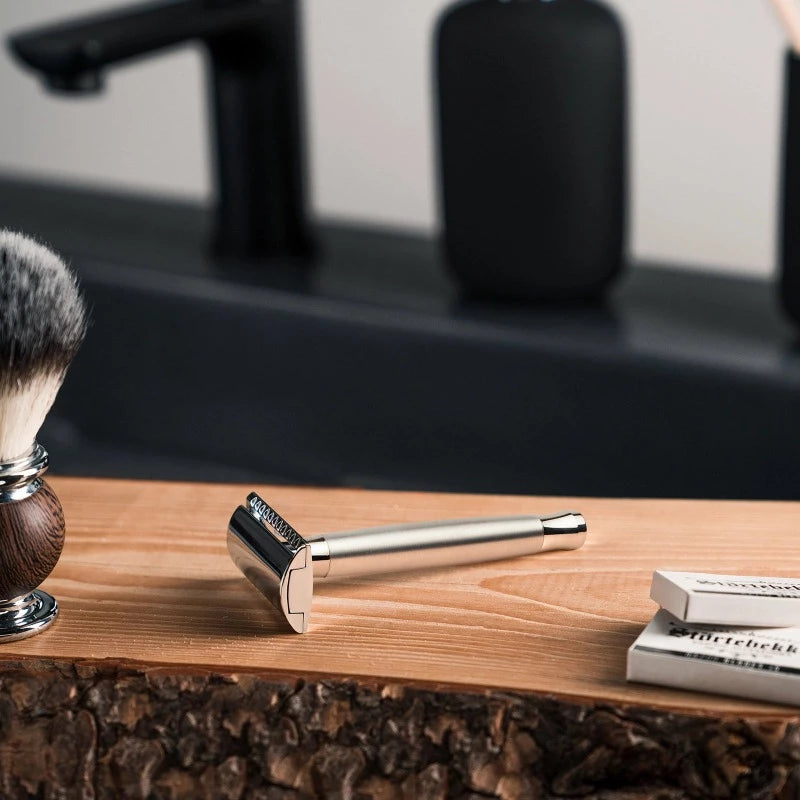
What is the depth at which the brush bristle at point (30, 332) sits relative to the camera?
16.8 inches

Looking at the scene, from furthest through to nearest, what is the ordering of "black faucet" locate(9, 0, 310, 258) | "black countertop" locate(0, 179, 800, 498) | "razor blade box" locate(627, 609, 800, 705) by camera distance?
1. "black faucet" locate(9, 0, 310, 258)
2. "black countertop" locate(0, 179, 800, 498)
3. "razor blade box" locate(627, 609, 800, 705)

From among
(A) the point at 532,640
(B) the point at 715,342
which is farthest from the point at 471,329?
(A) the point at 532,640

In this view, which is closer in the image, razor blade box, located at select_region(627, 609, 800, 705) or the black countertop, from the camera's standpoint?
razor blade box, located at select_region(627, 609, 800, 705)

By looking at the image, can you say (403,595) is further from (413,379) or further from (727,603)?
(413,379)

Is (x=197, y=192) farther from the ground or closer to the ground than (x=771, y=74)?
closer to the ground

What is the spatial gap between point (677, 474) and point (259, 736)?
44cm

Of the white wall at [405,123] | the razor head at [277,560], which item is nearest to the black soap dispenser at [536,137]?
the white wall at [405,123]

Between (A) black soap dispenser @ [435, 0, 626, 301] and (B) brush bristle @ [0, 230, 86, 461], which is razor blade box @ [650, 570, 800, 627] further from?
(A) black soap dispenser @ [435, 0, 626, 301]

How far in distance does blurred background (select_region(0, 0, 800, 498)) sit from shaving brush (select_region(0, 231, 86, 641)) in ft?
1.43

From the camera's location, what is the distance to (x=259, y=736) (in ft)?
1.44

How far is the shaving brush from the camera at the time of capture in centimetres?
43

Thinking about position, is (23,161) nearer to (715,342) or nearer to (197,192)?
(197,192)

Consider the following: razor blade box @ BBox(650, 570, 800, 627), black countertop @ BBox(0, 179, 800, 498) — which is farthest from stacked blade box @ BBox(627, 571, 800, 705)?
black countertop @ BBox(0, 179, 800, 498)

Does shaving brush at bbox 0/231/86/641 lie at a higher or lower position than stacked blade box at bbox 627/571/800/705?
higher
